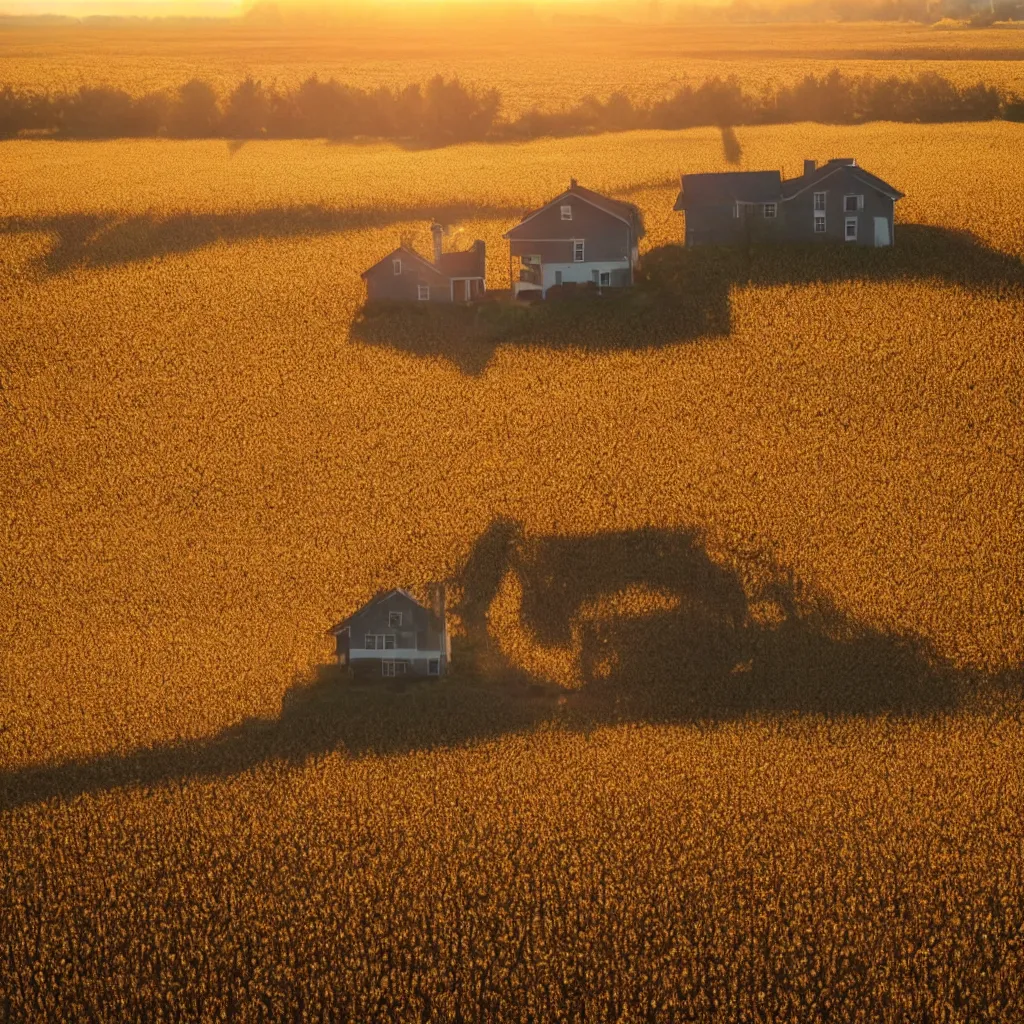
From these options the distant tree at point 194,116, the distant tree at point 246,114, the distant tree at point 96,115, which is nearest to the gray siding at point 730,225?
the distant tree at point 246,114

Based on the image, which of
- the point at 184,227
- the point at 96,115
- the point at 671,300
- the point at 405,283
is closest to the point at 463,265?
the point at 405,283

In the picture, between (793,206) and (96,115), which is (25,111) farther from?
(793,206)

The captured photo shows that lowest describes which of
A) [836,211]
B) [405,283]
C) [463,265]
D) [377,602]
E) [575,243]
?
[377,602]

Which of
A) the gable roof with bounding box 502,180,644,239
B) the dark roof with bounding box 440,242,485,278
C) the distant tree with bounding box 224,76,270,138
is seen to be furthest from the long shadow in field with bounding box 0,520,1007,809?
the distant tree with bounding box 224,76,270,138

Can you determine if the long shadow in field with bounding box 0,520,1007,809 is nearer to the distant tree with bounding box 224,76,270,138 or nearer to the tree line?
the tree line

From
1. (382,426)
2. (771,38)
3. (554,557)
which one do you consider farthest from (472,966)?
(771,38)
